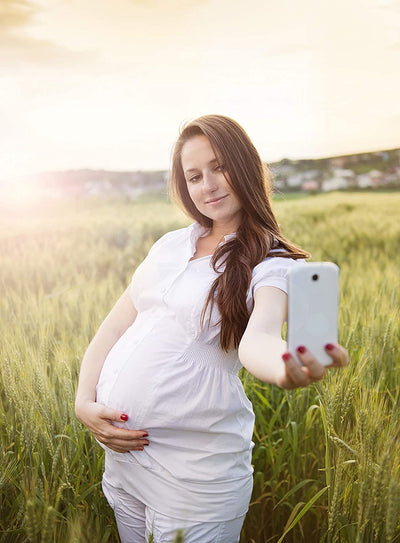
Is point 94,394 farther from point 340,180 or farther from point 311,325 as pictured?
point 340,180

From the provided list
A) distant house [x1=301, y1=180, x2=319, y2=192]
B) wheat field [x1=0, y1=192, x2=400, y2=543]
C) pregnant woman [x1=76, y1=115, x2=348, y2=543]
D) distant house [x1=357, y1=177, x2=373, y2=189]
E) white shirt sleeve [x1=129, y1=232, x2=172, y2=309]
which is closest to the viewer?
wheat field [x1=0, y1=192, x2=400, y2=543]

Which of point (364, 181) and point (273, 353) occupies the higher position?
point (364, 181)

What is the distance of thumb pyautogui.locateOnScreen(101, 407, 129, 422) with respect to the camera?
1.11 metres

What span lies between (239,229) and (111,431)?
0.54m

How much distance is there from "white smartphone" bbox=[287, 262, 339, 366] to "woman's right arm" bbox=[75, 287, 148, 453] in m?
0.53

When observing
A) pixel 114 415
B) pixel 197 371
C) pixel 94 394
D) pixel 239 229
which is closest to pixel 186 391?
pixel 197 371

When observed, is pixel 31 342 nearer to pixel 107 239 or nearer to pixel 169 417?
pixel 169 417

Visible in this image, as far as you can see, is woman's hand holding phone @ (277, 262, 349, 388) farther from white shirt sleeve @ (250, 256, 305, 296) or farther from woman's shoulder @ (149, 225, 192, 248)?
woman's shoulder @ (149, 225, 192, 248)

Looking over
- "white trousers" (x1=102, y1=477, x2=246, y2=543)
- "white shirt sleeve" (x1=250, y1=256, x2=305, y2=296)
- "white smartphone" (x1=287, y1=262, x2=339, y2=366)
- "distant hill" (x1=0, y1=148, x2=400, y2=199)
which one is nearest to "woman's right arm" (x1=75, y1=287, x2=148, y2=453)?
"white trousers" (x1=102, y1=477, x2=246, y2=543)

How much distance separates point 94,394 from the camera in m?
1.25

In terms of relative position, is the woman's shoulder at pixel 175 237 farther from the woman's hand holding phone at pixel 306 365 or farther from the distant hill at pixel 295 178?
the distant hill at pixel 295 178

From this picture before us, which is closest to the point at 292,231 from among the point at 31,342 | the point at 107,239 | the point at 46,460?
the point at 107,239

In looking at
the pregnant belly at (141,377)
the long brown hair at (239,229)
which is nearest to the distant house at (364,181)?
the long brown hair at (239,229)

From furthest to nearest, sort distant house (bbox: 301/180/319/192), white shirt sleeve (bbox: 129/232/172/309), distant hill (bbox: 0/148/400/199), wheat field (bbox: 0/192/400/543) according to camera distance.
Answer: distant house (bbox: 301/180/319/192), distant hill (bbox: 0/148/400/199), white shirt sleeve (bbox: 129/232/172/309), wheat field (bbox: 0/192/400/543)
